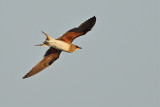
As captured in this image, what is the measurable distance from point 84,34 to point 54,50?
218cm

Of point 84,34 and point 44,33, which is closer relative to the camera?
point 44,33

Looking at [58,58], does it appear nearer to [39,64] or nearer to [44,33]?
[39,64]

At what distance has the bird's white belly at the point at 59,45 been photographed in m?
27.2

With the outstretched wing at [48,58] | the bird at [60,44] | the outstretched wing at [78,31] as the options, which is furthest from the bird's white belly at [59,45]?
the outstretched wing at [48,58]

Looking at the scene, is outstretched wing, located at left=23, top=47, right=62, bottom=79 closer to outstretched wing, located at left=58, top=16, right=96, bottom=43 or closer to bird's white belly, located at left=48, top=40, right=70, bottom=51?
outstretched wing, located at left=58, top=16, right=96, bottom=43

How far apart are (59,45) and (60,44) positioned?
3.9 inches

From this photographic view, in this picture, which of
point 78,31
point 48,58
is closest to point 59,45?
point 78,31

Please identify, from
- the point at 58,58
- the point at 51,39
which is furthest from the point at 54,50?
the point at 51,39

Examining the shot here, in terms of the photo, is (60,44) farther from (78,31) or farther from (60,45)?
(78,31)

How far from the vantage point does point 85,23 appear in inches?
1119

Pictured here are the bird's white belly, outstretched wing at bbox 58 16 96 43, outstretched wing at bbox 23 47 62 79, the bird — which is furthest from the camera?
outstretched wing at bbox 23 47 62 79

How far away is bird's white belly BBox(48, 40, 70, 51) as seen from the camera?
27156 millimetres

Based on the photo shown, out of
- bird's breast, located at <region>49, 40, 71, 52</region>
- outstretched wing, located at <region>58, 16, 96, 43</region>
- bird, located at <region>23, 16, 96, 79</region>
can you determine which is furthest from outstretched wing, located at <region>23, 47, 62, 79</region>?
bird's breast, located at <region>49, 40, 71, 52</region>

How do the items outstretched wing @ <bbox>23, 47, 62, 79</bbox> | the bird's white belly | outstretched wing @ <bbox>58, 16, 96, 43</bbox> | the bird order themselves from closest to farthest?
1. the bird's white belly
2. the bird
3. outstretched wing @ <bbox>58, 16, 96, 43</bbox>
4. outstretched wing @ <bbox>23, 47, 62, 79</bbox>
